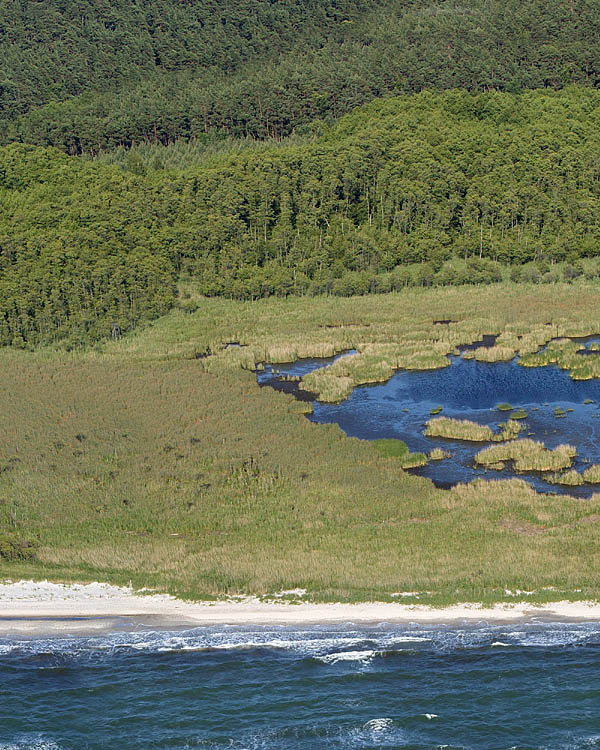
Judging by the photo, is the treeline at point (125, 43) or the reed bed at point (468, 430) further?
the treeline at point (125, 43)

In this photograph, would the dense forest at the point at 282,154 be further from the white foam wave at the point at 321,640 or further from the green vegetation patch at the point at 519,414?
the white foam wave at the point at 321,640

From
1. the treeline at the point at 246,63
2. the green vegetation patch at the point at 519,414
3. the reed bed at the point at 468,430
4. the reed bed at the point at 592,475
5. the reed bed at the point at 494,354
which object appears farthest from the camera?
the treeline at the point at 246,63

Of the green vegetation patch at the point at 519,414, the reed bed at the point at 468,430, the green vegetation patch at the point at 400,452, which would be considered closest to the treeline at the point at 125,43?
the green vegetation patch at the point at 519,414

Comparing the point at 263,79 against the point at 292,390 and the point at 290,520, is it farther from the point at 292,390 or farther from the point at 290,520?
the point at 290,520

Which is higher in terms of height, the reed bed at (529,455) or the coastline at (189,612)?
the coastline at (189,612)

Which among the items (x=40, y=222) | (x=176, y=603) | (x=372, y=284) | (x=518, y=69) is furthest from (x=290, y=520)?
(x=518, y=69)

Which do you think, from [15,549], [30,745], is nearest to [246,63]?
[15,549]
